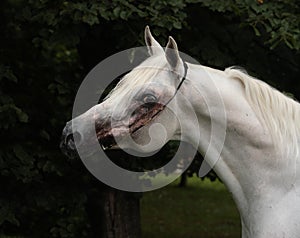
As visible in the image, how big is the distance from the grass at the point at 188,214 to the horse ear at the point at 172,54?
5657mm

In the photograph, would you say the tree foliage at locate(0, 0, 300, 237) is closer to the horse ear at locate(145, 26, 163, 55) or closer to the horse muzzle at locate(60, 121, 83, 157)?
the horse ear at locate(145, 26, 163, 55)

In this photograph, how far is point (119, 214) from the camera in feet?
22.1

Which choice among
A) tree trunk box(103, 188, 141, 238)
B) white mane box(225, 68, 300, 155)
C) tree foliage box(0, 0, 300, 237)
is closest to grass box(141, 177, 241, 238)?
tree trunk box(103, 188, 141, 238)

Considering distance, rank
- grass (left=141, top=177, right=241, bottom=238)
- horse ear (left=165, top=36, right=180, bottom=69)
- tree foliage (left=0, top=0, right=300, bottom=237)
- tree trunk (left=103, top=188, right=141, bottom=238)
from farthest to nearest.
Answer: grass (left=141, top=177, right=241, bottom=238) < tree trunk (left=103, top=188, right=141, bottom=238) < tree foliage (left=0, top=0, right=300, bottom=237) < horse ear (left=165, top=36, right=180, bottom=69)

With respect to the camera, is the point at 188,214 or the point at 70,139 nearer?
the point at 70,139

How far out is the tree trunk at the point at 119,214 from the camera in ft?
22.0

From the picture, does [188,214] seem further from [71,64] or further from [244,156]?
[244,156]

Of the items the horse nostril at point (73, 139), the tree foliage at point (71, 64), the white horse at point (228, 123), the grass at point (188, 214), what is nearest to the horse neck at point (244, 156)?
the white horse at point (228, 123)

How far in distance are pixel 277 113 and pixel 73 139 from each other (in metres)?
1.04

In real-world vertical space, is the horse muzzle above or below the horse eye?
below

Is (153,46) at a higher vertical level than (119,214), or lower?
higher

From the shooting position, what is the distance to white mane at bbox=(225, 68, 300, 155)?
11.3 feet

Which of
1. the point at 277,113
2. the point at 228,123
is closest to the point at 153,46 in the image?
the point at 228,123

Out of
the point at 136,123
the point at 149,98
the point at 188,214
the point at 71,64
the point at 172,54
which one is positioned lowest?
the point at 188,214
